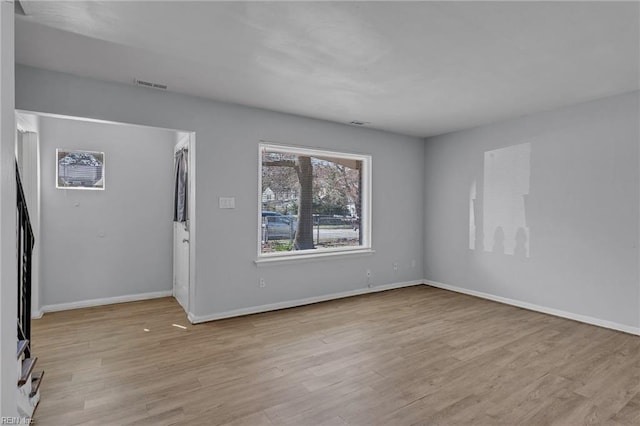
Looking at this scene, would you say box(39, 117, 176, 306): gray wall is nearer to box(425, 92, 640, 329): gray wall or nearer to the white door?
the white door

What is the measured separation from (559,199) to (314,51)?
3543 millimetres

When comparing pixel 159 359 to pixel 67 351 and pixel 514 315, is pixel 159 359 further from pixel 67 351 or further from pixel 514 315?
pixel 514 315

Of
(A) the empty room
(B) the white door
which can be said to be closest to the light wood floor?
(A) the empty room

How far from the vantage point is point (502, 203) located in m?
4.76

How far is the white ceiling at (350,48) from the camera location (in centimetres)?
216

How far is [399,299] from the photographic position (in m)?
4.93

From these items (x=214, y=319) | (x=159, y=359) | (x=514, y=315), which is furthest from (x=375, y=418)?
(x=514, y=315)

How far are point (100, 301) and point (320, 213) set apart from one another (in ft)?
10.7

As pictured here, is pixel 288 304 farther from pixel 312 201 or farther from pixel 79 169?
pixel 79 169

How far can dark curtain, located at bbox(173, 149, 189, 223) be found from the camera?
172 inches

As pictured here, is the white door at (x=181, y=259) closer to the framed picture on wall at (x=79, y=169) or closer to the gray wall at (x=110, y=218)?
the gray wall at (x=110, y=218)

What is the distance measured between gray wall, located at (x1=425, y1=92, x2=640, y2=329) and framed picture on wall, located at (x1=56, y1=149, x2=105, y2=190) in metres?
5.22

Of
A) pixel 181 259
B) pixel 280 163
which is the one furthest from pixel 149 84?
pixel 181 259

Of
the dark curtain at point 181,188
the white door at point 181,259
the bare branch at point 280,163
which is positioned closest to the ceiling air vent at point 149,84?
the white door at point 181,259
